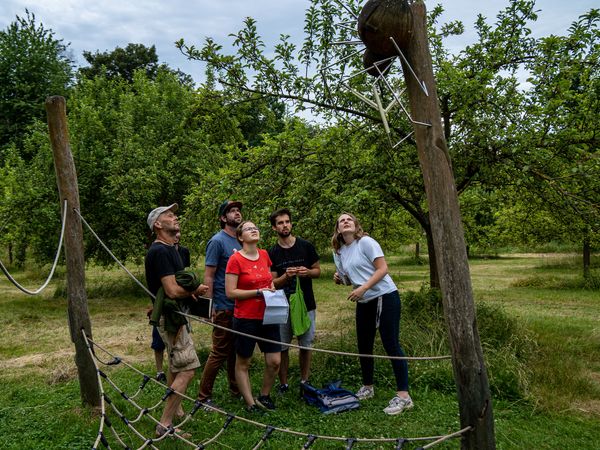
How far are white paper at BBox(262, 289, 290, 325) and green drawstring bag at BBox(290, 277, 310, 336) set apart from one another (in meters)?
0.42

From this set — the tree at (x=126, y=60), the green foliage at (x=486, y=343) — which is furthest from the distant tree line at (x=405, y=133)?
the tree at (x=126, y=60)

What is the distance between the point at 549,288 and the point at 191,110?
1238 cm

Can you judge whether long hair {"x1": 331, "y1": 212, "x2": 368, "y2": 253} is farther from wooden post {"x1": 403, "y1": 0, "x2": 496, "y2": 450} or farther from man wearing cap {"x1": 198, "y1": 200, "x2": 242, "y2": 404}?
wooden post {"x1": 403, "y1": 0, "x2": 496, "y2": 450}

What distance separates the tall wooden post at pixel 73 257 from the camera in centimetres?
488

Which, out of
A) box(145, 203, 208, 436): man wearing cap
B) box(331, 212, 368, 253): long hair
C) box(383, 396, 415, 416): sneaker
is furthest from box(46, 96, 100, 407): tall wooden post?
box(383, 396, 415, 416): sneaker

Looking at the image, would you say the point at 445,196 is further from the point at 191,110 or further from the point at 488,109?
the point at 191,110

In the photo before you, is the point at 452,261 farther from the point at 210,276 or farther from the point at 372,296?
the point at 210,276

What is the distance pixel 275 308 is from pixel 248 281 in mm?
344

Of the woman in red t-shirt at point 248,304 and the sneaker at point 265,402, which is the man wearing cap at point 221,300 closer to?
the woman in red t-shirt at point 248,304

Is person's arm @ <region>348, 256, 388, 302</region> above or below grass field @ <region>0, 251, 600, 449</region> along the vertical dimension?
above

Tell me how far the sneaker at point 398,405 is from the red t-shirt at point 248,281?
1380 mm

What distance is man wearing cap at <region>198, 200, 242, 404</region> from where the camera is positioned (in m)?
5.11

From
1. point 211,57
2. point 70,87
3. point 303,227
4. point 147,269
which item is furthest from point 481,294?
point 70,87

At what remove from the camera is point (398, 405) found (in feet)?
15.6
